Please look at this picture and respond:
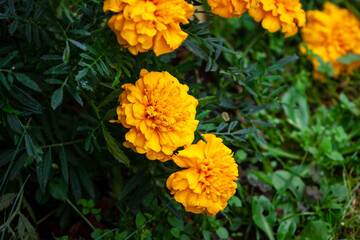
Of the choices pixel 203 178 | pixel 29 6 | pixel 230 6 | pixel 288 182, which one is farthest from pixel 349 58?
pixel 29 6

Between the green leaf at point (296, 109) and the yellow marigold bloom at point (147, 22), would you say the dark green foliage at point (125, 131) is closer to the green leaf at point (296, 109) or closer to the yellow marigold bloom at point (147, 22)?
the green leaf at point (296, 109)

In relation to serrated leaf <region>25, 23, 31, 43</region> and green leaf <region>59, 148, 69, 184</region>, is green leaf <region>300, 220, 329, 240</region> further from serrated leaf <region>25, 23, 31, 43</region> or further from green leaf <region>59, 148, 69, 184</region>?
serrated leaf <region>25, 23, 31, 43</region>

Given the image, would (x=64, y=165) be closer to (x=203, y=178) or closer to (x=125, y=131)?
(x=125, y=131)

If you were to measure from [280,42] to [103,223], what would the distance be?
1778 millimetres

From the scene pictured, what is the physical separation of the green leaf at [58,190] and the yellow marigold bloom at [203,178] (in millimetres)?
615

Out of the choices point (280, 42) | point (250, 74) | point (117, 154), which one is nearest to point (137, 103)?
point (117, 154)

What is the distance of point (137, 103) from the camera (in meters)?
1.24

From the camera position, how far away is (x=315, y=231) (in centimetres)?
182

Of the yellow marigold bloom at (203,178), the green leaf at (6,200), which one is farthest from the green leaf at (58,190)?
the yellow marigold bloom at (203,178)

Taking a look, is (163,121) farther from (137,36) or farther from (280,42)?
(280,42)

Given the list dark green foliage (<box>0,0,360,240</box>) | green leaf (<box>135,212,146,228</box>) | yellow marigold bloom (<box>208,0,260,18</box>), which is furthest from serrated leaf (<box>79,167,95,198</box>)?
yellow marigold bloom (<box>208,0,260,18</box>)

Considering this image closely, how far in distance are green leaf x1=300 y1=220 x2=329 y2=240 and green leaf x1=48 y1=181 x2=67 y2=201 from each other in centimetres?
114

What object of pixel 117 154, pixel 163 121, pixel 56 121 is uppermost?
pixel 163 121

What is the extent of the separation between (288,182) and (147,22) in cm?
133
